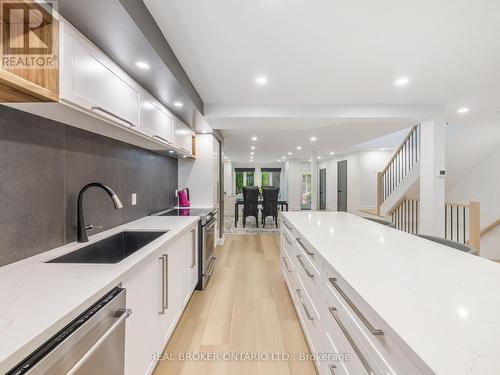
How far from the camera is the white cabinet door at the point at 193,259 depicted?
2.31 metres

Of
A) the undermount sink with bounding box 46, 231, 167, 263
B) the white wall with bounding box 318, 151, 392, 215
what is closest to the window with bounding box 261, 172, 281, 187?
the white wall with bounding box 318, 151, 392, 215

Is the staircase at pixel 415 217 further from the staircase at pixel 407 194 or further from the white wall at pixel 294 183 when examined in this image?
the white wall at pixel 294 183

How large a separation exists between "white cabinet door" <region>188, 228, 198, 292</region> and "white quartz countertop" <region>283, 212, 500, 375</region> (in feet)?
4.29

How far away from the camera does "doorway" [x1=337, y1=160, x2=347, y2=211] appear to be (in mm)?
8977

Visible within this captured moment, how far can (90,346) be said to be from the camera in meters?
0.81

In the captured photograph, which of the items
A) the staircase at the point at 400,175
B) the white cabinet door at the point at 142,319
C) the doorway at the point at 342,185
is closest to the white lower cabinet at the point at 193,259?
the white cabinet door at the point at 142,319

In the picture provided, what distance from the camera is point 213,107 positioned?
3182mm

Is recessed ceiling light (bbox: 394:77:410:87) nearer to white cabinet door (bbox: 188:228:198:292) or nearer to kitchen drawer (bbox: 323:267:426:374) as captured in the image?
kitchen drawer (bbox: 323:267:426:374)

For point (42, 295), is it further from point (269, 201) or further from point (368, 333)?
point (269, 201)

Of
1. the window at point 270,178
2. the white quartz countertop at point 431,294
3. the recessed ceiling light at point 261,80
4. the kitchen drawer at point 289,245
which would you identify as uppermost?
the recessed ceiling light at point 261,80

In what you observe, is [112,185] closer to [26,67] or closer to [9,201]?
[9,201]

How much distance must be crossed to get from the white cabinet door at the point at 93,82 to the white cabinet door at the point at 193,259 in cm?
124

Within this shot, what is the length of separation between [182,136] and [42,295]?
246cm

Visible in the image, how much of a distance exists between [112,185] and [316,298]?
1.85 m
